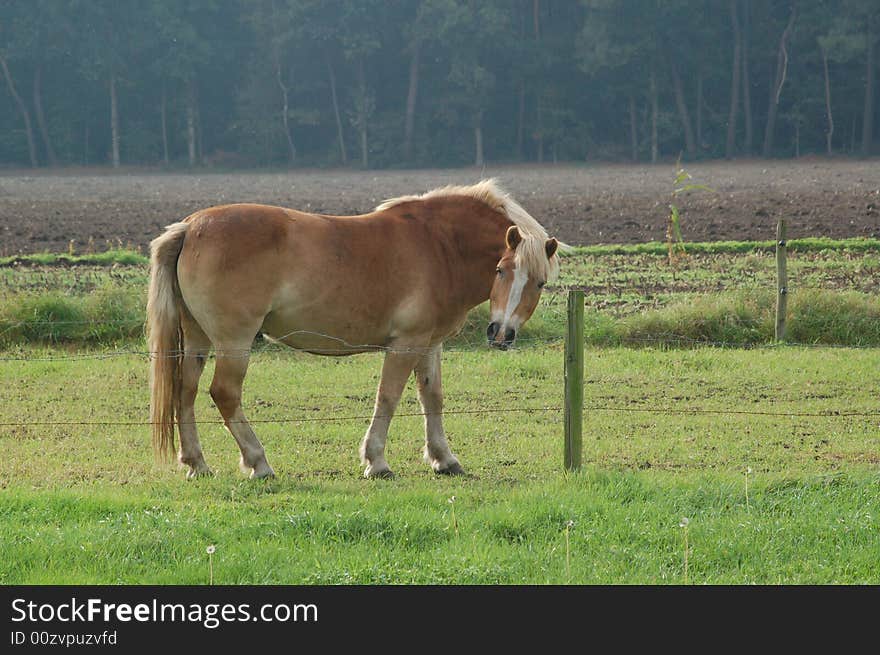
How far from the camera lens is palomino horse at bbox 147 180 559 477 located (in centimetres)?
731

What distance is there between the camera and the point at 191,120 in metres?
68.8

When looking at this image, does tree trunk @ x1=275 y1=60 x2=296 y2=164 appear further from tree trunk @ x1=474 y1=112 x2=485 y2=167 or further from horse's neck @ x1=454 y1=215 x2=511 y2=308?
horse's neck @ x1=454 y1=215 x2=511 y2=308

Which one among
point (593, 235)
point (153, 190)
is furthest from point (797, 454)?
point (153, 190)

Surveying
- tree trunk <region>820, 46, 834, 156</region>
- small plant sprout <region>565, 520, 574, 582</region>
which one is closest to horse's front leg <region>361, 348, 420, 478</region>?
small plant sprout <region>565, 520, 574, 582</region>

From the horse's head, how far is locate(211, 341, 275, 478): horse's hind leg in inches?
66.1

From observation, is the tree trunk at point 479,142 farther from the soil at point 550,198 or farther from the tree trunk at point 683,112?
the tree trunk at point 683,112

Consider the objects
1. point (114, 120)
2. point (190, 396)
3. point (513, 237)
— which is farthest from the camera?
point (114, 120)

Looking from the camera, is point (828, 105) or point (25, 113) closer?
point (828, 105)

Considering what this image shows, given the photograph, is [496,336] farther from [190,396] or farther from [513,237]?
[190,396]

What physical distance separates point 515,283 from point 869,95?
2380 inches

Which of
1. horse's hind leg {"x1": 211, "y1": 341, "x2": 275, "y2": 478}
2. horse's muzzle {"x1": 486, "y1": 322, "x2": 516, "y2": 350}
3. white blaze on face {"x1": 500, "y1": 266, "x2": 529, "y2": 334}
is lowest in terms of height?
horse's hind leg {"x1": 211, "y1": 341, "x2": 275, "y2": 478}

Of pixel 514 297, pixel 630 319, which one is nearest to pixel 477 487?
pixel 514 297

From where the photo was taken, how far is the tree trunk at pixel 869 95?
197 ft
